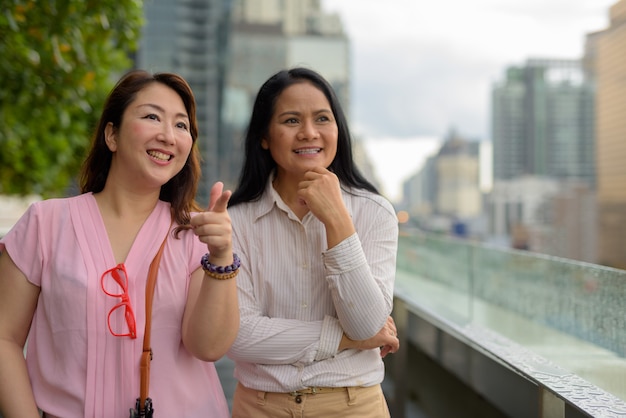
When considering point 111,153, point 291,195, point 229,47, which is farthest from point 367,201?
point 229,47

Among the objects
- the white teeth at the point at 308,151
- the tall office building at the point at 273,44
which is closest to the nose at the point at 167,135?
the white teeth at the point at 308,151

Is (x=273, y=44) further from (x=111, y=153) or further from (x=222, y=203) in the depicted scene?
(x=222, y=203)

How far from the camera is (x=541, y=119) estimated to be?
75.6 metres

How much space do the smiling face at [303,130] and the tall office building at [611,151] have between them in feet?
171

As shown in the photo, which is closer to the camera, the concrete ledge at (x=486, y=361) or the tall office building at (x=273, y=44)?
the concrete ledge at (x=486, y=361)

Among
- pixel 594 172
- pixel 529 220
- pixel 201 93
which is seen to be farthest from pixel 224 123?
pixel 594 172

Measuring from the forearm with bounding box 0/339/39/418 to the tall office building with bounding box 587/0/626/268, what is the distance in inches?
2073

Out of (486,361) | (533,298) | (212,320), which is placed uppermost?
(212,320)

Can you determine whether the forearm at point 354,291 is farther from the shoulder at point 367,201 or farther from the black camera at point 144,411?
the black camera at point 144,411

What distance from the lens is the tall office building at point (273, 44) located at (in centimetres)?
6316

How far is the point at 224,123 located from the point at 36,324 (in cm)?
6773

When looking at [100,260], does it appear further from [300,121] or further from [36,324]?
[300,121]

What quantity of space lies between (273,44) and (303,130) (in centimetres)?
6926

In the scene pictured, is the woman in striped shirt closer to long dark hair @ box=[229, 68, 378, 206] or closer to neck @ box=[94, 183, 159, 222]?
long dark hair @ box=[229, 68, 378, 206]
